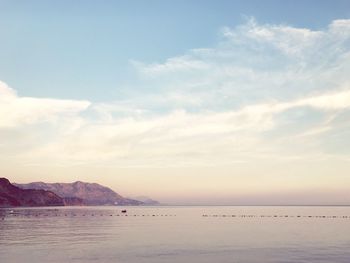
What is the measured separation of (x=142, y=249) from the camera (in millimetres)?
65562

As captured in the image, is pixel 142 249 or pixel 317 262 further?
pixel 142 249

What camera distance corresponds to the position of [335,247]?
6906 centimetres

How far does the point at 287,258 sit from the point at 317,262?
4406 mm

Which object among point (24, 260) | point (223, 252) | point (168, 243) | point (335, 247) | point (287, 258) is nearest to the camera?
point (24, 260)

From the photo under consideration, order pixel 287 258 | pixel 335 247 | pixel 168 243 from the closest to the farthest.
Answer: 1. pixel 287 258
2. pixel 335 247
3. pixel 168 243

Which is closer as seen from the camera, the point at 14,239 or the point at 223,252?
the point at 223,252

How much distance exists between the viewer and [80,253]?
58.9m

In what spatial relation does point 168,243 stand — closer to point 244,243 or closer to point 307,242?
point 244,243

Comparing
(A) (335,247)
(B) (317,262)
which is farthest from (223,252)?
(A) (335,247)

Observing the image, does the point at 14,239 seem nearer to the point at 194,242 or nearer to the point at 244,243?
the point at 194,242

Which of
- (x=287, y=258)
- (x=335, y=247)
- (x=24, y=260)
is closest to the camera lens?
(x=24, y=260)

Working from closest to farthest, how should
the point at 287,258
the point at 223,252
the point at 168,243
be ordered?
the point at 287,258 → the point at 223,252 → the point at 168,243

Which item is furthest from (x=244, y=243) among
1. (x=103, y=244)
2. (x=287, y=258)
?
(x=103, y=244)

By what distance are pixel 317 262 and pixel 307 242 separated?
87.6 feet
